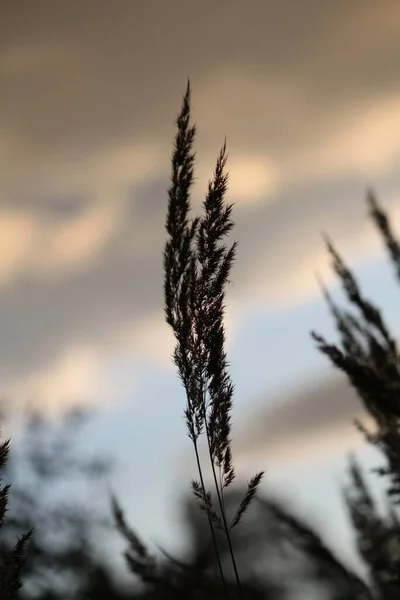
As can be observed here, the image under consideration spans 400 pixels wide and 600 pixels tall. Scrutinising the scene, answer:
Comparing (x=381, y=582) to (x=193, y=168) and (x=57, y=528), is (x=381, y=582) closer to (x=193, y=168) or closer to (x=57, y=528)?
(x=193, y=168)

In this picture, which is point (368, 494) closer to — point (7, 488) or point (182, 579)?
point (182, 579)

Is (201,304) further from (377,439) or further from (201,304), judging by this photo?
(377,439)

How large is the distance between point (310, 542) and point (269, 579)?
15.4 m

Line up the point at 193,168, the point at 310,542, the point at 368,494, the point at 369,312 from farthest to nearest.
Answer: the point at 368,494 → the point at 369,312 → the point at 310,542 → the point at 193,168

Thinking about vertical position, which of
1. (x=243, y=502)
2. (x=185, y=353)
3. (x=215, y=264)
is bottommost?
(x=243, y=502)

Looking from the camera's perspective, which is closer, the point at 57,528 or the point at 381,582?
the point at 381,582

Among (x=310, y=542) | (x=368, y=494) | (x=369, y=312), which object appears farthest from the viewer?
(x=368, y=494)

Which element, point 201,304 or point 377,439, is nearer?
point 201,304

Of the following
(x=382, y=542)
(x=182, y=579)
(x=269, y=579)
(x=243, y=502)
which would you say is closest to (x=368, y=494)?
(x=382, y=542)

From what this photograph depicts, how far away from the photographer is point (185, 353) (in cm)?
366

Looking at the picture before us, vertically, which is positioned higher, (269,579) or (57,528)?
(57,528)

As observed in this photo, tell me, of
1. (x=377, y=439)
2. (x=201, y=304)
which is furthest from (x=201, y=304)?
(x=377, y=439)

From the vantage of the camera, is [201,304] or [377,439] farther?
[377,439]

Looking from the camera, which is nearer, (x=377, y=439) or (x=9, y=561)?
(x=9, y=561)
